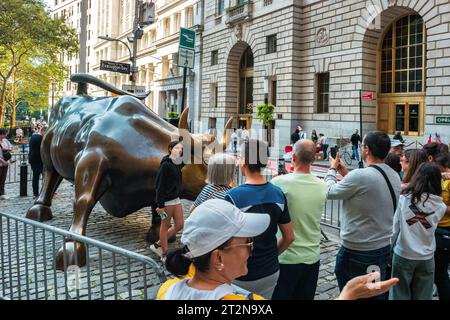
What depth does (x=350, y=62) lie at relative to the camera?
25578 mm

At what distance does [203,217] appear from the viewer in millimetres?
1865

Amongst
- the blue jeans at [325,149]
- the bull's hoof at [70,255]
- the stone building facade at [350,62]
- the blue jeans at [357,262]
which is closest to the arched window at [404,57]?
the stone building facade at [350,62]

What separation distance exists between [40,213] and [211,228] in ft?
Answer: 25.5

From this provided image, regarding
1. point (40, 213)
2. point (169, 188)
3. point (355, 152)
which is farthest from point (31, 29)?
point (169, 188)

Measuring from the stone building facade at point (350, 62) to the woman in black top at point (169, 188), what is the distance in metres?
19.0

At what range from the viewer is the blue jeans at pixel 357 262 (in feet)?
12.1

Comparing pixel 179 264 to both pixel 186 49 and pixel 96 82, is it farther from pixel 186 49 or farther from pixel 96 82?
pixel 186 49

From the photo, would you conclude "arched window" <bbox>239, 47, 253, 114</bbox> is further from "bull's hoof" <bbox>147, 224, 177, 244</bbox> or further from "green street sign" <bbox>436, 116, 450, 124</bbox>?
"bull's hoof" <bbox>147, 224, 177, 244</bbox>

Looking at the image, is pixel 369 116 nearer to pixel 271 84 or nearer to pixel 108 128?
pixel 271 84

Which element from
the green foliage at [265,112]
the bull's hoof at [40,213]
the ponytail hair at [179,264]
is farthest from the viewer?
the green foliage at [265,112]

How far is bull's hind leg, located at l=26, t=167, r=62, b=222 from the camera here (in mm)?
8617

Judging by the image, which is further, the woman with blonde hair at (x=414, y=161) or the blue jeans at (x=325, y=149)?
the blue jeans at (x=325, y=149)

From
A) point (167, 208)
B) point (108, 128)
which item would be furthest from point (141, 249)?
point (108, 128)

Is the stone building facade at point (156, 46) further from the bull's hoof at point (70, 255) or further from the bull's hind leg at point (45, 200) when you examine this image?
the bull's hoof at point (70, 255)
